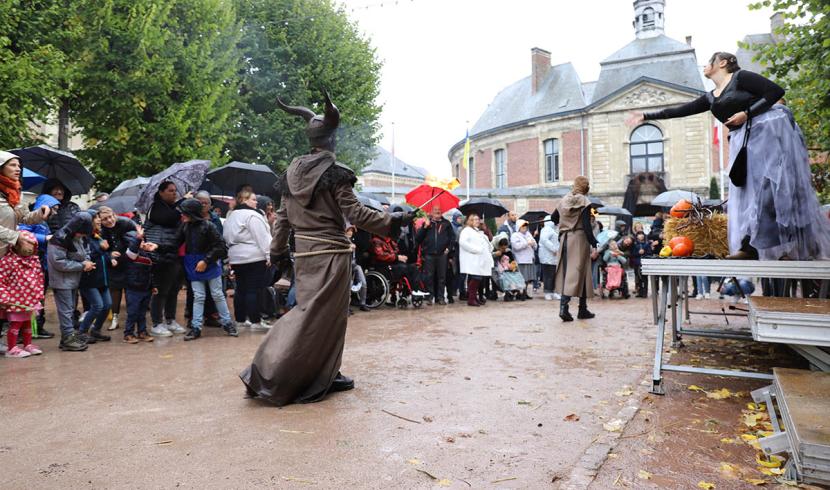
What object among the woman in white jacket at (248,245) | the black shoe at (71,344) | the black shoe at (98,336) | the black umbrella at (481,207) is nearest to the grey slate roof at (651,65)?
the black umbrella at (481,207)

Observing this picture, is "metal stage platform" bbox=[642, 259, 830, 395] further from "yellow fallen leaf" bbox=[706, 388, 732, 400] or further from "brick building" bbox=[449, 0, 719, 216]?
"brick building" bbox=[449, 0, 719, 216]

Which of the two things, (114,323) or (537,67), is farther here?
(537,67)

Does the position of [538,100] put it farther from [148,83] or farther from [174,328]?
[174,328]

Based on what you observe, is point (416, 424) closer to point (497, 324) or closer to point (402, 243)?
point (497, 324)

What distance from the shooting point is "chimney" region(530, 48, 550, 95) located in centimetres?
Answer: 4506

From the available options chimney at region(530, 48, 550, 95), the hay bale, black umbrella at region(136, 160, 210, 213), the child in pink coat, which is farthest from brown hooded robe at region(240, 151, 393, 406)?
chimney at region(530, 48, 550, 95)

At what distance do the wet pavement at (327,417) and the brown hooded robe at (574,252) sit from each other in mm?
1628

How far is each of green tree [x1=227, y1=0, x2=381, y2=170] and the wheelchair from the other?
378 inches

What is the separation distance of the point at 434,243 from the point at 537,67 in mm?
37219

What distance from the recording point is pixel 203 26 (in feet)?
54.9

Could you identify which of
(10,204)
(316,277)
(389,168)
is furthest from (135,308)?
(389,168)

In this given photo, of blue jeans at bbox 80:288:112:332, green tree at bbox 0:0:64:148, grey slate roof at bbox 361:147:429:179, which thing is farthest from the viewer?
grey slate roof at bbox 361:147:429:179

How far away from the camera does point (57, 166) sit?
9.19 meters

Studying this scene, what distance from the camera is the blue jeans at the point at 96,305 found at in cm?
734
